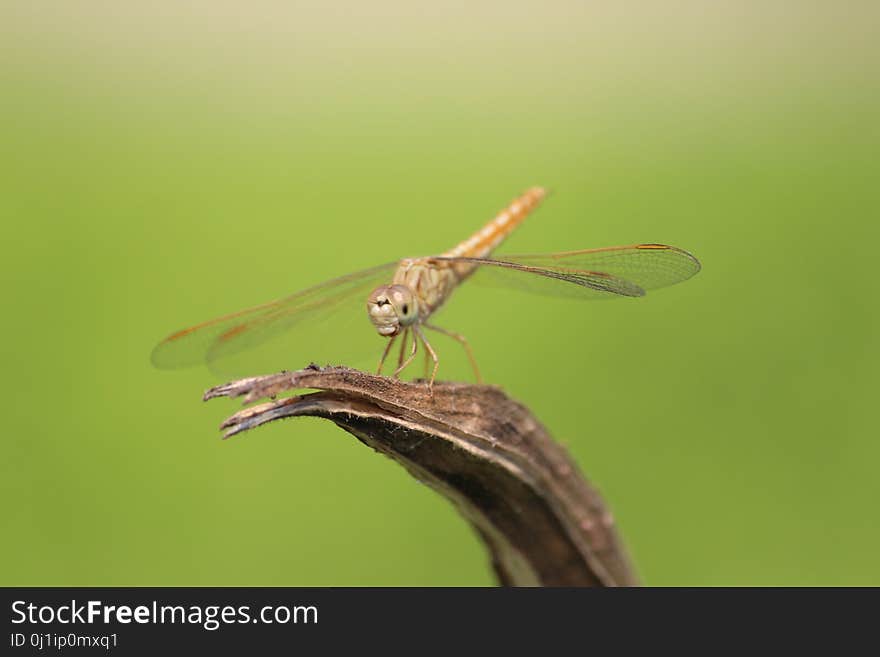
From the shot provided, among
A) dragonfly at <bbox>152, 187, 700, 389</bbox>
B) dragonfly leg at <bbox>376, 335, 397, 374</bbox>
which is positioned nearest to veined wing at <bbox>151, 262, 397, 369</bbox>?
dragonfly at <bbox>152, 187, 700, 389</bbox>

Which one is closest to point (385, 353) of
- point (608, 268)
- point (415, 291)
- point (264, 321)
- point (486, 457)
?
point (415, 291)

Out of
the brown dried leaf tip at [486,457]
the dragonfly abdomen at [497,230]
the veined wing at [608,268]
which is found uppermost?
the dragonfly abdomen at [497,230]

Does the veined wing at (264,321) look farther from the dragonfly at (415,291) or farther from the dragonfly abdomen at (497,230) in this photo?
the dragonfly abdomen at (497,230)

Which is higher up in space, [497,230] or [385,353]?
[497,230]

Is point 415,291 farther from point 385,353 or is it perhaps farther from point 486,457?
point 486,457

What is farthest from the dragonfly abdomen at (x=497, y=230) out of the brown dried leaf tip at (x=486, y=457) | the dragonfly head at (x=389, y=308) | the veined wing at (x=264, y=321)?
the brown dried leaf tip at (x=486, y=457)

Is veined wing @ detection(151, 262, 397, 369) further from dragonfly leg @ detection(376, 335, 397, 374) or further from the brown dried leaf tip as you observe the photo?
the brown dried leaf tip
